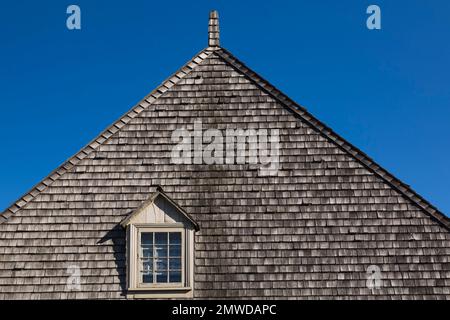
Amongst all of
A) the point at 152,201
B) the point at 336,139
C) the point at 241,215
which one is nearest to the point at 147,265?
the point at 152,201

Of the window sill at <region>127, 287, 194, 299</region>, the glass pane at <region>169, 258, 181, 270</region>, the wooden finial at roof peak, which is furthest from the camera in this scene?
the wooden finial at roof peak

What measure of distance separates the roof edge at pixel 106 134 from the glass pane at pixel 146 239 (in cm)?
192

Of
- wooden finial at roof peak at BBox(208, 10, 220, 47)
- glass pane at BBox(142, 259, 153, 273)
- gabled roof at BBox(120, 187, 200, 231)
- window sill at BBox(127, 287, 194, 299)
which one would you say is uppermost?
wooden finial at roof peak at BBox(208, 10, 220, 47)

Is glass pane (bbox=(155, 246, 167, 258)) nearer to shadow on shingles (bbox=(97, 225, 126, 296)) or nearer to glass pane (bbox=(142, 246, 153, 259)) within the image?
glass pane (bbox=(142, 246, 153, 259))

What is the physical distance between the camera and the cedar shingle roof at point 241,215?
34.9 ft

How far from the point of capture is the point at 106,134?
460 inches

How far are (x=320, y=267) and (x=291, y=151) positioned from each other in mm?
2181

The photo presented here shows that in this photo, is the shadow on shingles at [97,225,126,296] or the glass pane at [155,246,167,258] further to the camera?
the glass pane at [155,246,167,258]

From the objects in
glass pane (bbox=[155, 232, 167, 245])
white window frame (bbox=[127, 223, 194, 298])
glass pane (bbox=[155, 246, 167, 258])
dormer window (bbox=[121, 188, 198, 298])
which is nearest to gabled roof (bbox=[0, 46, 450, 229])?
dormer window (bbox=[121, 188, 198, 298])

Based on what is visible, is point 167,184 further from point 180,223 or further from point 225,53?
point 225,53

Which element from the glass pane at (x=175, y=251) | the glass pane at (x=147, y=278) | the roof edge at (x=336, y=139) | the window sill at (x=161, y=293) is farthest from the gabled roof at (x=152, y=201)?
the roof edge at (x=336, y=139)

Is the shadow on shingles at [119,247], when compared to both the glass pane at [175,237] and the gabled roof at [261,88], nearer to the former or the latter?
the glass pane at [175,237]

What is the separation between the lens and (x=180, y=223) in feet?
35.3

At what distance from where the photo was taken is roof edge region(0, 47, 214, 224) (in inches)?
440
